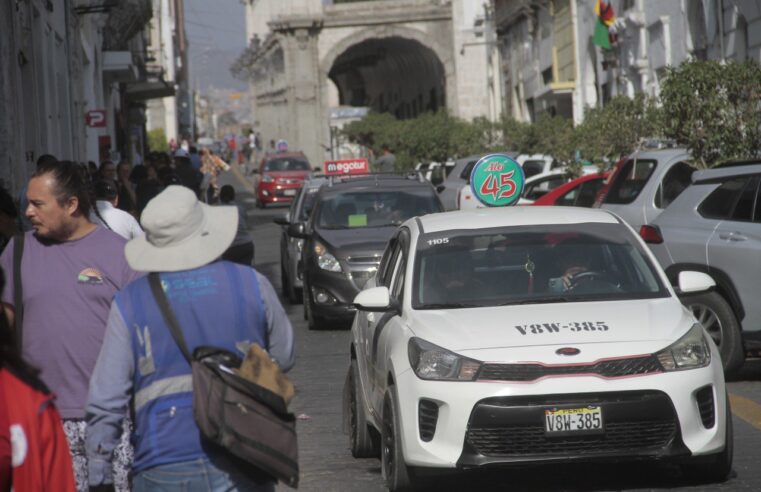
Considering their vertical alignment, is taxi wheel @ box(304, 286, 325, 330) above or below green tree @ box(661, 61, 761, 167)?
below

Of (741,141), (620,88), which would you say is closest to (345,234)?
(741,141)

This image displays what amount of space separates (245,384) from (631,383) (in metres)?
3.20

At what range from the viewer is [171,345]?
4895mm

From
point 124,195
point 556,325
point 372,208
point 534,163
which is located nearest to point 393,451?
point 556,325

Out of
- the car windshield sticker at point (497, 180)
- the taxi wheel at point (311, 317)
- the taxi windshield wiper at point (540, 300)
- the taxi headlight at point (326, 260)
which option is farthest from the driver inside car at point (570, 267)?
the taxi wheel at point (311, 317)

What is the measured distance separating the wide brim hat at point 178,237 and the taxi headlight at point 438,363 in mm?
2684

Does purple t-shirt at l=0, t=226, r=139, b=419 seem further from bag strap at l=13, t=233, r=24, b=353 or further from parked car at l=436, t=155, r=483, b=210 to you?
parked car at l=436, t=155, r=483, b=210

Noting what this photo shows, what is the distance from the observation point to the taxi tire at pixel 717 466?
25.1 feet

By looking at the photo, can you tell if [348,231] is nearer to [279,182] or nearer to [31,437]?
[31,437]

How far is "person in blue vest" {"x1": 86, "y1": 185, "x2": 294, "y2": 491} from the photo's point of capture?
4.82 metres

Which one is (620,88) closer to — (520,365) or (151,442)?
(520,365)

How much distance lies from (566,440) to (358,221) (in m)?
10.3

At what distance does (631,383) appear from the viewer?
7.42m

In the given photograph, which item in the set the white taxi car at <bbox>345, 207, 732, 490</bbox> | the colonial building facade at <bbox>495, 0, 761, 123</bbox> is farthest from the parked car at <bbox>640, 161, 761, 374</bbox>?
the colonial building facade at <bbox>495, 0, 761, 123</bbox>
